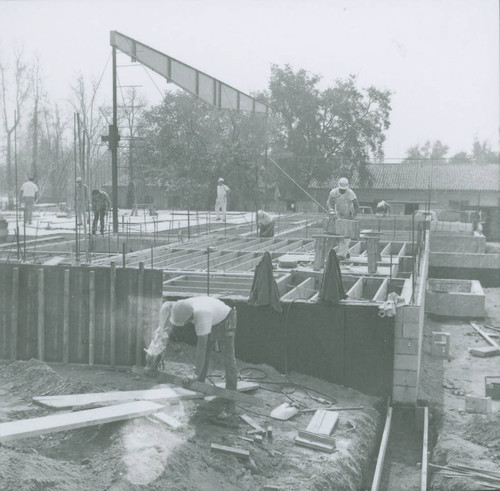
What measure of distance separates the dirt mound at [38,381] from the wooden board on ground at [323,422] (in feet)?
8.90

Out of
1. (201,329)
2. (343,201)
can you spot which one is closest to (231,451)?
(201,329)

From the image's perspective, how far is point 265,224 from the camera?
19.2 meters

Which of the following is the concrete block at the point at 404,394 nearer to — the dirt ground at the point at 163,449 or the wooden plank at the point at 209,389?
the dirt ground at the point at 163,449

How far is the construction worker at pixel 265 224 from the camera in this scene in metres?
18.8

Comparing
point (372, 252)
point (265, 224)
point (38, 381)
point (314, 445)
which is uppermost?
point (265, 224)

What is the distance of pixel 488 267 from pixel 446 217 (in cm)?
1897

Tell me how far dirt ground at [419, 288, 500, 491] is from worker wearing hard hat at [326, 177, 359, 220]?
347 cm

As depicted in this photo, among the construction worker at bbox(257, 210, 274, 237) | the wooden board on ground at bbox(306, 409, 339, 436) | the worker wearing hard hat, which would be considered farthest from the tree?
the wooden board on ground at bbox(306, 409, 339, 436)

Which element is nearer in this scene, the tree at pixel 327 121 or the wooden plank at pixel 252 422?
the wooden plank at pixel 252 422

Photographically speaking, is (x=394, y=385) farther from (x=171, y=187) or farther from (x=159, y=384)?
(x=171, y=187)

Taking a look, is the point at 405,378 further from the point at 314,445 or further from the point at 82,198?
the point at 82,198

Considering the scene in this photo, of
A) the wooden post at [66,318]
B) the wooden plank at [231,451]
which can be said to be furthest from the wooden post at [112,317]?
the wooden plank at [231,451]

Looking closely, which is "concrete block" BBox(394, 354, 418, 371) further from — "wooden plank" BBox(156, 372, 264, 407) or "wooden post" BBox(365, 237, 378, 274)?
"wooden post" BBox(365, 237, 378, 274)

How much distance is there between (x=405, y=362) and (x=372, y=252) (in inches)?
137
